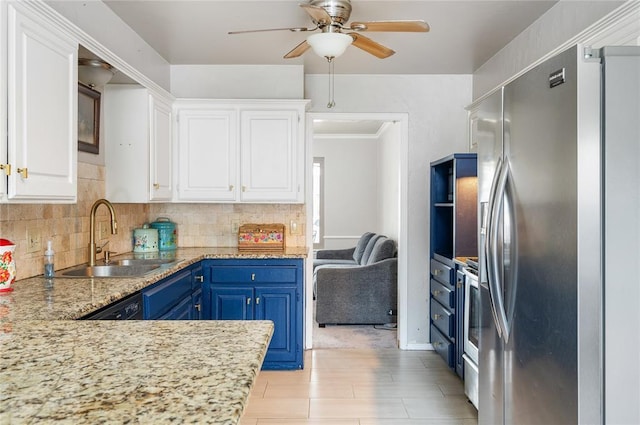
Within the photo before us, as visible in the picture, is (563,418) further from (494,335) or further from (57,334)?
(57,334)

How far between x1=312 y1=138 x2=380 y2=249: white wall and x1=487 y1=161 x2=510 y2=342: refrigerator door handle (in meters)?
6.12

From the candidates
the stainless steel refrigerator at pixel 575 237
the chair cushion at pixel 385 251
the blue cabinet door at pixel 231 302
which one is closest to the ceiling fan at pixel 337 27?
the stainless steel refrigerator at pixel 575 237

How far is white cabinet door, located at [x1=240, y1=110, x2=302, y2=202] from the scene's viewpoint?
3.93 m

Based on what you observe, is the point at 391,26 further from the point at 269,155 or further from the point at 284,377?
the point at 284,377

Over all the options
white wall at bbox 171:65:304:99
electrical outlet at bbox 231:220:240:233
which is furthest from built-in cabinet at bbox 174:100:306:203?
electrical outlet at bbox 231:220:240:233

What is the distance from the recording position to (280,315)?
12.1 ft

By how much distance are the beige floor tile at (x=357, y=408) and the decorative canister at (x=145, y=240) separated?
168cm

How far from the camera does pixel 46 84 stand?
1.99m

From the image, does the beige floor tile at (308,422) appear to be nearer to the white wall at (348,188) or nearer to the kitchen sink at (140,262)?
the kitchen sink at (140,262)

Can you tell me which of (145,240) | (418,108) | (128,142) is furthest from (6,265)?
(418,108)

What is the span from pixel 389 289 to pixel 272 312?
5.96 feet

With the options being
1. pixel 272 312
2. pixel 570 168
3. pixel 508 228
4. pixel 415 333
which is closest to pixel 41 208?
pixel 272 312

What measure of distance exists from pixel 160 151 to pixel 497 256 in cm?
261

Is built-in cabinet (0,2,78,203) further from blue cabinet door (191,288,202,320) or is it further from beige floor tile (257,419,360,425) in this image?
beige floor tile (257,419,360,425)
